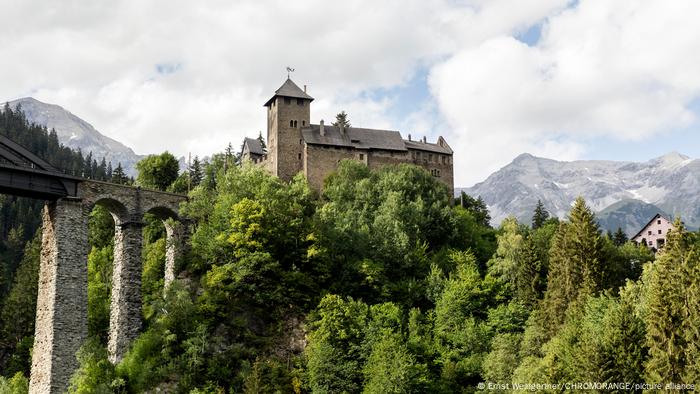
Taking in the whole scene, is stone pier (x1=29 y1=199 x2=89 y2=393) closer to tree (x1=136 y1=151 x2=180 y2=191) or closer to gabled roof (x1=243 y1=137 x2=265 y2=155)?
tree (x1=136 y1=151 x2=180 y2=191)

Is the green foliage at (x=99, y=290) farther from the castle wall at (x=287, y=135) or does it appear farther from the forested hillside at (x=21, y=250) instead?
the castle wall at (x=287, y=135)

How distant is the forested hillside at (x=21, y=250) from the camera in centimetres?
6712

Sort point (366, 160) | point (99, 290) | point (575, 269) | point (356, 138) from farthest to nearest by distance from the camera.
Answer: point (356, 138) < point (366, 160) < point (99, 290) < point (575, 269)

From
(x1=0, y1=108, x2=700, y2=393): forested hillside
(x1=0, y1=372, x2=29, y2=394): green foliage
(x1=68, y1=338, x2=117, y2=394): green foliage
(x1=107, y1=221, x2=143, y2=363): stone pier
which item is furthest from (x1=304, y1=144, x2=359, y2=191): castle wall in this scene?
(x1=68, y1=338, x2=117, y2=394): green foliage

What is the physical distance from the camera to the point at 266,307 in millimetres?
49531

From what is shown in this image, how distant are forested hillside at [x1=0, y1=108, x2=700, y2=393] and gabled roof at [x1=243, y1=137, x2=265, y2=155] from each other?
Answer: 21.2 meters

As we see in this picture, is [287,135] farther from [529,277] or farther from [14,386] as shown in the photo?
[14,386]

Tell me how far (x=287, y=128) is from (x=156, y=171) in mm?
13658

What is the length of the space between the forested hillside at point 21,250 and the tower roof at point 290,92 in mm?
20765

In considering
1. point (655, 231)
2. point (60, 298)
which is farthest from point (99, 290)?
point (655, 231)

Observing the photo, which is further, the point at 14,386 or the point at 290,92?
the point at 290,92

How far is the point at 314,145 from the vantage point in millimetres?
70875

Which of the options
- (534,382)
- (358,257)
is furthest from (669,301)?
(358,257)

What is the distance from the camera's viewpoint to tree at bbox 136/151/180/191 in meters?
71.1
